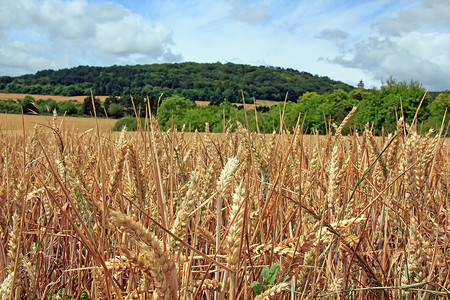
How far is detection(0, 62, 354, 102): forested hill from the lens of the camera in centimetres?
5239

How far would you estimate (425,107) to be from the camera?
23016mm

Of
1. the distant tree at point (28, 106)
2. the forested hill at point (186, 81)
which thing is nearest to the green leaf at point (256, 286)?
the distant tree at point (28, 106)

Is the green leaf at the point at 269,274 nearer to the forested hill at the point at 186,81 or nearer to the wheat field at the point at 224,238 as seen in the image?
the wheat field at the point at 224,238

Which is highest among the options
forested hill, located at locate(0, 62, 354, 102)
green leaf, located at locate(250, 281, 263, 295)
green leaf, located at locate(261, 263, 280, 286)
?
forested hill, located at locate(0, 62, 354, 102)

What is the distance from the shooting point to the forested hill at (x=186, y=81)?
52.4 metres

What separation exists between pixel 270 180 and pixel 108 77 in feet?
234

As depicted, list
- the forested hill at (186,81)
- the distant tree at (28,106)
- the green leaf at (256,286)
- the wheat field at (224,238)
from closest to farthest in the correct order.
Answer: the wheat field at (224,238), the green leaf at (256,286), the distant tree at (28,106), the forested hill at (186,81)

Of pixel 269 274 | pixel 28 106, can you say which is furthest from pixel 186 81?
pixel 269 274

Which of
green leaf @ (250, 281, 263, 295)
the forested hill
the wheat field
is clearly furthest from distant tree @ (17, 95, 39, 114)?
the forested hill

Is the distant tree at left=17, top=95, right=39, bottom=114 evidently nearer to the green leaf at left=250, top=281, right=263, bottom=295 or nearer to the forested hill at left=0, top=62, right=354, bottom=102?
the green leaf at left=250, top=281, right=263, bottom=295

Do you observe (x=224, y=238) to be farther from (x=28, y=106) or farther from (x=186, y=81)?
(x=186, y=81)

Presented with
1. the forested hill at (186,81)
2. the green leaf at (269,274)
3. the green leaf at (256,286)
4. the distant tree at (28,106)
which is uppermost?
the forested hill at (186,81)

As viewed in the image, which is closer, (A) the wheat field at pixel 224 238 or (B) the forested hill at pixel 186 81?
(A) the wheat field at pixel 224 238

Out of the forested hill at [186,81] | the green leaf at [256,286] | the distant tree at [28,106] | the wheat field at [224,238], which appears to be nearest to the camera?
the wheat field at [224,238]
